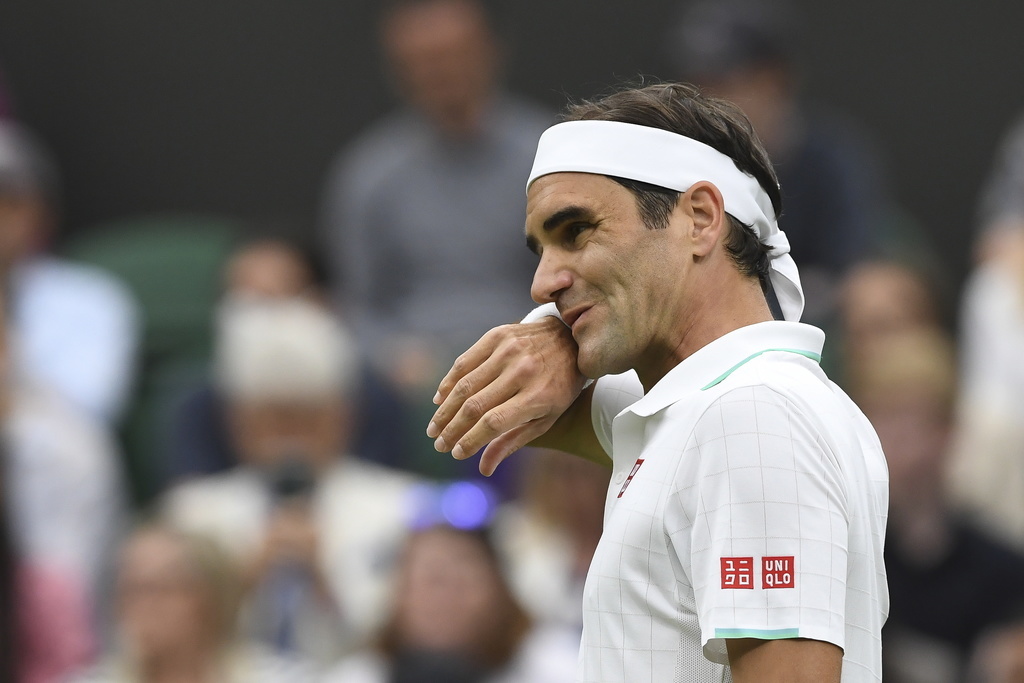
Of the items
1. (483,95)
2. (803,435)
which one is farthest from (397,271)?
(803,435)

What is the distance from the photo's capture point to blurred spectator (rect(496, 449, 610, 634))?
14.9 feet

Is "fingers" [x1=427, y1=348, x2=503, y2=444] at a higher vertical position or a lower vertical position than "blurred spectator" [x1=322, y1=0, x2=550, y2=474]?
lower

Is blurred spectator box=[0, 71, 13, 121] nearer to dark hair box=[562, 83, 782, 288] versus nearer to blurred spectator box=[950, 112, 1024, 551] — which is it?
blurred spectator box=[950, 112, 1024, 551]

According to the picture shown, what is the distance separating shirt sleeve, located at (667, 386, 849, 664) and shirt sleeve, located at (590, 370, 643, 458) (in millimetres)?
487

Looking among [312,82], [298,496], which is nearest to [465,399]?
[298,496]

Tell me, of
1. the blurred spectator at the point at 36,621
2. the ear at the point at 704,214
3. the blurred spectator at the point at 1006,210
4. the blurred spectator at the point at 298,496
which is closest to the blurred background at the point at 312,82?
the blurred spectator at the point at 1006,210

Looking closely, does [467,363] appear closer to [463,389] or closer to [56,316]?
[463,389]

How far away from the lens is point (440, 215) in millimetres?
5980

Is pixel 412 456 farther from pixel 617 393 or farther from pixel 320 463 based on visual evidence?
pixel 617 393

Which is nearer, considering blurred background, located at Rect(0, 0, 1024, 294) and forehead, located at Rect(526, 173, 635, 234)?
forehead, located at Rect(526, 173, 635, 234)

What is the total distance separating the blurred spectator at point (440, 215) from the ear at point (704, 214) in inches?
141

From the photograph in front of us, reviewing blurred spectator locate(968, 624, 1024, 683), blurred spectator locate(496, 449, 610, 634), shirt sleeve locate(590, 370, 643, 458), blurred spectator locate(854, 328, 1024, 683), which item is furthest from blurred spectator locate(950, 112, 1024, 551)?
shirt sleeve locate(590, 370, 643, 458)

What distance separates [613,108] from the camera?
2.14 m

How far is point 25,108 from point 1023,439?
483 cm
